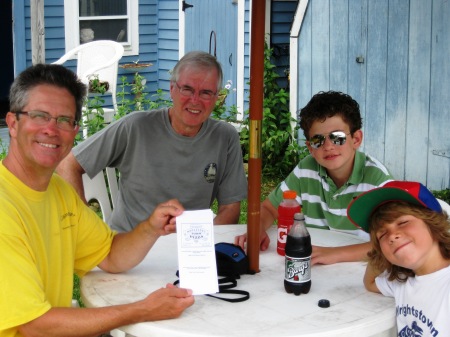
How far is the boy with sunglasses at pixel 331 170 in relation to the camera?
304 centimetres

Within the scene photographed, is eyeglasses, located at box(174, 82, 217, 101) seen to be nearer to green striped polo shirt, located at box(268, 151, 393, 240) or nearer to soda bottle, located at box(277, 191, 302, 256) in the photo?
green striped polo shirt, located at box(268, 151, 393, 240)

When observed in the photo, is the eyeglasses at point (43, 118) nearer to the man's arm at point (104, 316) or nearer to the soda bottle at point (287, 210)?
the man's arm at point (104, 316)

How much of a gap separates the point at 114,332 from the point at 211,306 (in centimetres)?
30

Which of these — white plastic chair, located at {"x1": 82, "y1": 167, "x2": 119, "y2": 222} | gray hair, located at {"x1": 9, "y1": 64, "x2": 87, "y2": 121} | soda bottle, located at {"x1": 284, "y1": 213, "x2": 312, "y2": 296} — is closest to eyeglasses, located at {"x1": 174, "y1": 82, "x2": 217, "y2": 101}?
white plastic chair, located at {"x1": 82, "y1": 167, "x2": 119, "y2": 222}

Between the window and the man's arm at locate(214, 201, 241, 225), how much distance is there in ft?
21.0

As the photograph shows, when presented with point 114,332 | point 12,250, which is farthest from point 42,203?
point 114,332

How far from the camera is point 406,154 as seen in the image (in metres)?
6.66

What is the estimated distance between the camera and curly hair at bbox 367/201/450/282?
7.60ft

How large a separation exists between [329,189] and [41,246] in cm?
134

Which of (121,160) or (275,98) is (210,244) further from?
(275,98)

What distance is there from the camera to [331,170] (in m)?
3.15

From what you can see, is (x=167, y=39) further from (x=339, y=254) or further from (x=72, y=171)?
(x=339, y=254)

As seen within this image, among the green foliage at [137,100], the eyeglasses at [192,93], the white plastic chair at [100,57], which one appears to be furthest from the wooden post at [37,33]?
the eyeglasses at [192,93]

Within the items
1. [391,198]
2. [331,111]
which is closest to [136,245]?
[391,198]
